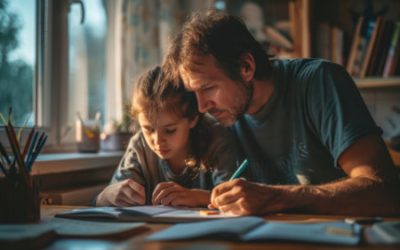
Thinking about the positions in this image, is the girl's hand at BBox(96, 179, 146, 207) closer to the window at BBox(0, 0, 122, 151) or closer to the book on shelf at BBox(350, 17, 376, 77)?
the window at BBox(0, 0, 122, 151)

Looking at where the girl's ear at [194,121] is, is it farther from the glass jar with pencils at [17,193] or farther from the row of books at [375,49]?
the row of books at [375,49]

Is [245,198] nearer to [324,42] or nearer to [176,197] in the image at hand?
[176,197]

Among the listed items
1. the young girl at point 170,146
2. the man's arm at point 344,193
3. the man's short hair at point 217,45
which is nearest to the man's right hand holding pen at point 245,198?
the man's arm at point 344,193

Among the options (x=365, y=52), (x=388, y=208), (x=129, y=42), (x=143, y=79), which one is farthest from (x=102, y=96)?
(x=388, y=208)

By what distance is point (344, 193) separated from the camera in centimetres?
113

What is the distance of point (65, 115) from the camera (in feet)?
6.85

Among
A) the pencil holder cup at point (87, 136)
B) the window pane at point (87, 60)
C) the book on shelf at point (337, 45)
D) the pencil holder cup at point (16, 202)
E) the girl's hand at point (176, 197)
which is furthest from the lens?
the book on shelf at point (337, 45)

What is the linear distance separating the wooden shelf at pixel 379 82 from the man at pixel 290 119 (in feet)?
3.02

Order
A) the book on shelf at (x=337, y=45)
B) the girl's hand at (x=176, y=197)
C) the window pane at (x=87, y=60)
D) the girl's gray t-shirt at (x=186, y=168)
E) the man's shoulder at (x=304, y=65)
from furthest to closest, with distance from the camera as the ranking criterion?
the book on shelf at (x=337, y=45) → the window pane at (x=87, y=60) → the girl's gray t-shirt at (x=186, y=168) → the man's shoulder at (x=304, y=65) → the girl's hand at (x=176, y=197)

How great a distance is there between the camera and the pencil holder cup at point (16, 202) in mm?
1015

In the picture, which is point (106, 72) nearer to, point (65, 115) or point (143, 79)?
point (65, 115)

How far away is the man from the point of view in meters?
1.13

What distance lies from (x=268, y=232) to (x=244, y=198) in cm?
25

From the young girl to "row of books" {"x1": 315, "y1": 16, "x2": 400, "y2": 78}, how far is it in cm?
108
